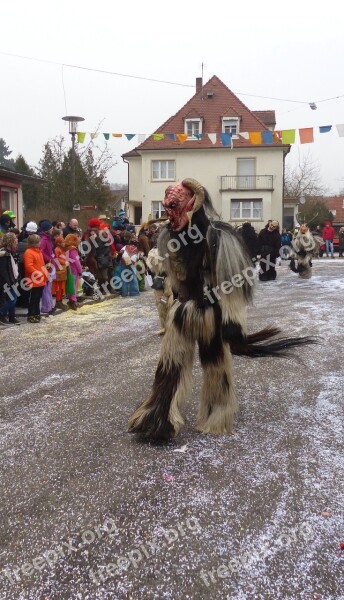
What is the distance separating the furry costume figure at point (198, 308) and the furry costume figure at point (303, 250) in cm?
1084

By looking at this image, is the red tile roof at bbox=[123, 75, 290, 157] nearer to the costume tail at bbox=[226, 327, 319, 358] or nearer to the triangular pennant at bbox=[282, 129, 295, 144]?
the triangular pennant at bbox=[282, 129, 295, 144]

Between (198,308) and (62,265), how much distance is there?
22.7 ft

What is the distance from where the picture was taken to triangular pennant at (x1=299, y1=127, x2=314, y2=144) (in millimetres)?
15491

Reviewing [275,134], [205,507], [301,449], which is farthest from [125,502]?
[275,134]

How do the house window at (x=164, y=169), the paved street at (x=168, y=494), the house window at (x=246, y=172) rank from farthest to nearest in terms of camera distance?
the house window at (x=164, y=169) → the house window at (x=246, y=172) → the paved street at (x=168, y=494)

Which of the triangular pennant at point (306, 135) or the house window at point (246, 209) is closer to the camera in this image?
the triangular pennant at point (306, 135)

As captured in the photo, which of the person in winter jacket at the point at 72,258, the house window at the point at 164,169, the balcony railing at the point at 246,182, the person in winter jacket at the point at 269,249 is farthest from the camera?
the house window at the point at 164,169

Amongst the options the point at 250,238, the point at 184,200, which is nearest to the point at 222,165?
the point at 250,238

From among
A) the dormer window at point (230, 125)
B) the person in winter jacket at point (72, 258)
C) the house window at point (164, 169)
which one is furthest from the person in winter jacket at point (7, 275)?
the dormer window at point (230, 125)

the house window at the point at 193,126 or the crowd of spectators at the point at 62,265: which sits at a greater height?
the house window at the point at 193,126

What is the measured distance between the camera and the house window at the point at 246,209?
36.3 metres

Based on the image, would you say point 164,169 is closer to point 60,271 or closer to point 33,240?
point 60,271

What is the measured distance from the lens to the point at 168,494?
2961 millimetres

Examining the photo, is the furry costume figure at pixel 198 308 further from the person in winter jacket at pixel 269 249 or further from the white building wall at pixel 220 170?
the white building wall at pixel 220 170
